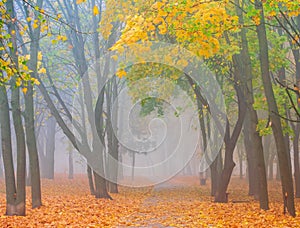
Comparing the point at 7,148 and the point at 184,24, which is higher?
the point at 184,24

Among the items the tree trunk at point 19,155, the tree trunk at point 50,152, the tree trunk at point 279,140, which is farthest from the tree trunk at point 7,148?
the tree trunk at point 50,152

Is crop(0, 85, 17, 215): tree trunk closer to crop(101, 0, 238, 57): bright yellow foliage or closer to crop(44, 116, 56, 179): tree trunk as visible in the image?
crop(101, 0, 238, 57): bright yellow foliage

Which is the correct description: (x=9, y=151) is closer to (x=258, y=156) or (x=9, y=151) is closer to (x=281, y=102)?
(x=258, y=156)

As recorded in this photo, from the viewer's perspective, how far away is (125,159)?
72750mm

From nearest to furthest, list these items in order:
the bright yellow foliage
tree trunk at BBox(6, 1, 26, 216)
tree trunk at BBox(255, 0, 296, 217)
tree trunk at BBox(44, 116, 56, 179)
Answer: the bright yellow foliage
tree trunk at BBox(255, 0, 296, 217)
tree trunk at BBox(6, 1, 26, 216)
tree trunk at BBox(44, 116, 56, 179)

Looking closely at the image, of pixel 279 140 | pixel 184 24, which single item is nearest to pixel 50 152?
pixel 279 140

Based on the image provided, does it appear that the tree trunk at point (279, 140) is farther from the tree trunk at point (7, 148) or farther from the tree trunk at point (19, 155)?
the tree trunk at point (7, 148)

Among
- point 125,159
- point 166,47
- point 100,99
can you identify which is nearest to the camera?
point 166,47

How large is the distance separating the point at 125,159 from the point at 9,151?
199ft

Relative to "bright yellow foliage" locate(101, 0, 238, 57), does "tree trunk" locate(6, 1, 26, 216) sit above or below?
below

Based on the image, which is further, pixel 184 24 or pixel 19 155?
pixel 19 155

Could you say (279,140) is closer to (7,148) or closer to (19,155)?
(19,155)

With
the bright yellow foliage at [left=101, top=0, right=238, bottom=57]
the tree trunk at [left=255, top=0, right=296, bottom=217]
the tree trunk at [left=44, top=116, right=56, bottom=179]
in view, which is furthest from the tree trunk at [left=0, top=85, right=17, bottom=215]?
the tree trunk at [left=44, top=116, right=56, bottom=179]

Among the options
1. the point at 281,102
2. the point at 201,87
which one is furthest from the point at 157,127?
the point at 281,102
